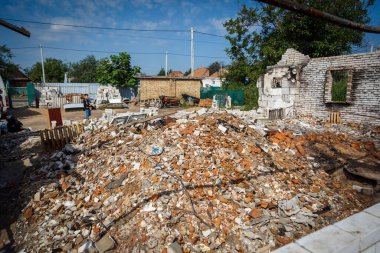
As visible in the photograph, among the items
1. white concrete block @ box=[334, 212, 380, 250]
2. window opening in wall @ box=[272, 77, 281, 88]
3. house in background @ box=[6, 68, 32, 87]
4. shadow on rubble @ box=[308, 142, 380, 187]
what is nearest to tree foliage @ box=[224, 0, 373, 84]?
window opening in wall @ box=[272, 77, 281, 88]

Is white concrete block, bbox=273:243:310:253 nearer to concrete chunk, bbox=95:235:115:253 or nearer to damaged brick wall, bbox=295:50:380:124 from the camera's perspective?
concrete chunk, bbox=95:235:115:253

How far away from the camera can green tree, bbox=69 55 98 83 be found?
49875 mm

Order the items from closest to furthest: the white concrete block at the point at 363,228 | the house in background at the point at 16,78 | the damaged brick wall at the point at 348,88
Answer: the white concrete block at the point at 363,228
the damaged brick wall at the point at 348,88
the house in background at the point at 16,78

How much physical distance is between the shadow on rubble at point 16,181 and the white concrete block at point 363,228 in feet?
15.5

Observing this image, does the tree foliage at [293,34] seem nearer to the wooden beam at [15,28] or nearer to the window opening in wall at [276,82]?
the window opening in wall at [276,82]

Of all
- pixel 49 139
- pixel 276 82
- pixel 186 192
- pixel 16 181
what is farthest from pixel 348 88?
pixel 16 181

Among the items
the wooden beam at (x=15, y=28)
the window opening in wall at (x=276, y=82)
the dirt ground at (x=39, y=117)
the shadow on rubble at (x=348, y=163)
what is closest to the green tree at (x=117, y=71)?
the dirt ground at (x=39, y=117)

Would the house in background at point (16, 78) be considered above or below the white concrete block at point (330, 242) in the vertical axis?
above

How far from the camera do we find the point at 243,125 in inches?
291

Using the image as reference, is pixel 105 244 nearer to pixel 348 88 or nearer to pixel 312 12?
pixel 312 12

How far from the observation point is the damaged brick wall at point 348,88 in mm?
8680

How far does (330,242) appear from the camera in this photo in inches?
58.2

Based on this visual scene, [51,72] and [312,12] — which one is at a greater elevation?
[51,72]

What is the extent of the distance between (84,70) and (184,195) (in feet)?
185
